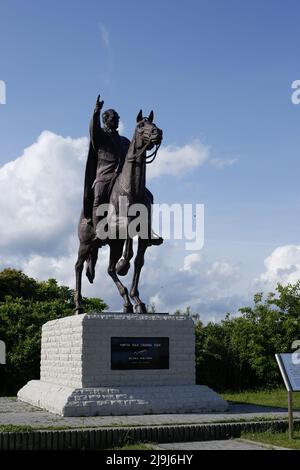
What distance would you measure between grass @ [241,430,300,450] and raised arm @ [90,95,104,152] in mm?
6475

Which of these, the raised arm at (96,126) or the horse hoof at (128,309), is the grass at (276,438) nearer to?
the horse hoof at (128,309)

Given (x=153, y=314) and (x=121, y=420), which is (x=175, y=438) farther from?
(x=153, y=314)

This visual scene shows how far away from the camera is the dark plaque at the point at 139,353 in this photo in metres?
11.4

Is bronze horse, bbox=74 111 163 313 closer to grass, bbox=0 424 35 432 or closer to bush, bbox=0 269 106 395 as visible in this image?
grass, bbox=0 424 35 432

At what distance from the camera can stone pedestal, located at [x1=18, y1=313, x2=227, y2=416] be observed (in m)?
10.8

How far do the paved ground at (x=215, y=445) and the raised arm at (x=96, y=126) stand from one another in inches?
254

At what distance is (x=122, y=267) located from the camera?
12352 mm

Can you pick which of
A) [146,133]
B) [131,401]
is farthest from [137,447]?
[146,133]

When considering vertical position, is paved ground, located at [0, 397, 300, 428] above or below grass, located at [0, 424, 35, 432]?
below

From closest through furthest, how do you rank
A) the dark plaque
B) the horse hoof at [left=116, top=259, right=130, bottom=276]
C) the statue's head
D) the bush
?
the dark plaque, the horse hoof at [left=116, top=259, right=130, bottom=276], the statue's head, the bush

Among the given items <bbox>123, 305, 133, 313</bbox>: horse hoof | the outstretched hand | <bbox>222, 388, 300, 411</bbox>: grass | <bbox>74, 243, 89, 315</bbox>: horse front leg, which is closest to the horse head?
the outstretched hand

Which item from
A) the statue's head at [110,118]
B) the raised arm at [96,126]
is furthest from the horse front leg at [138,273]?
the statue's head at [110,118]
